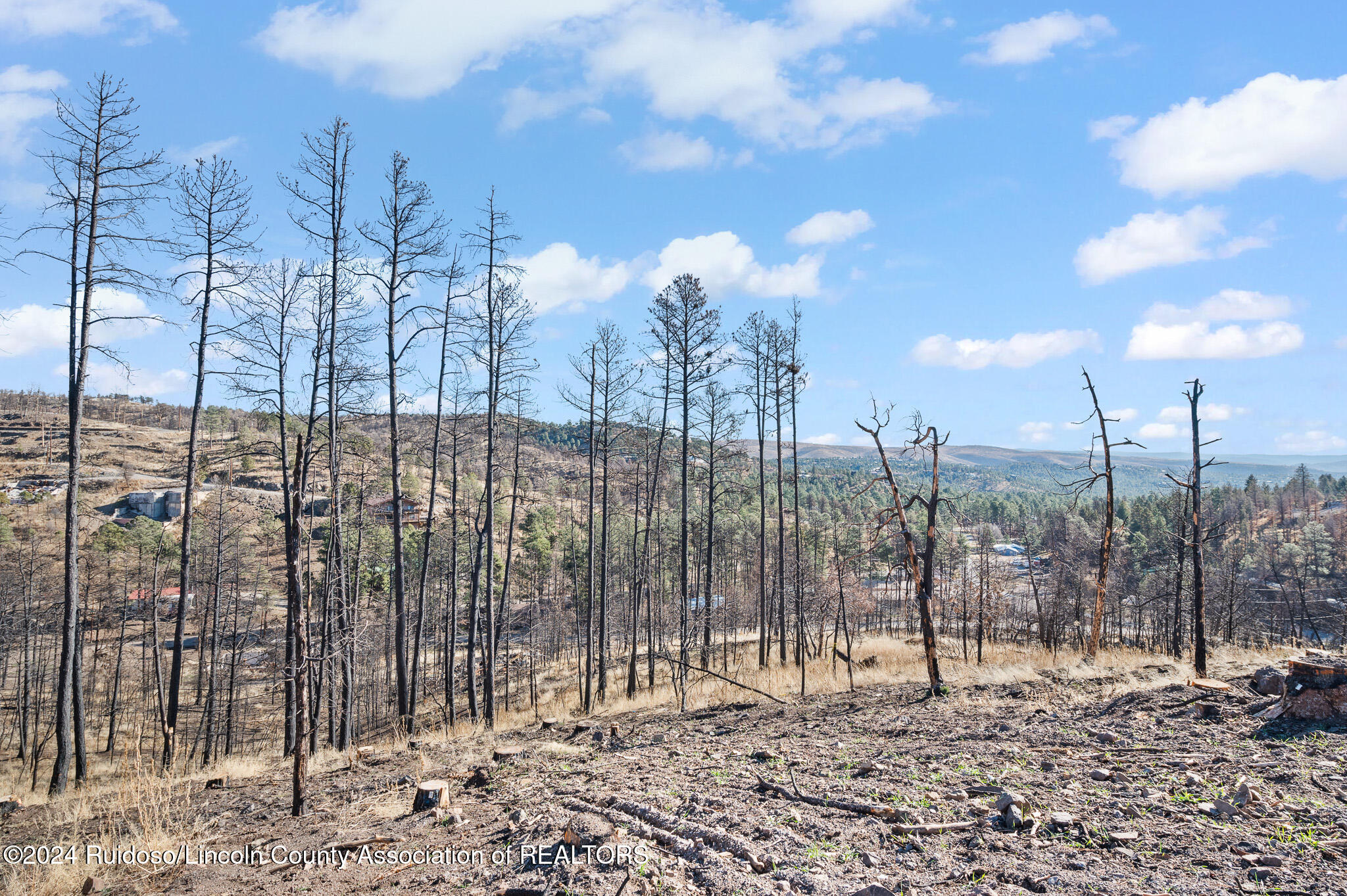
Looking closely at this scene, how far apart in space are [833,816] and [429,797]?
16.0 feet

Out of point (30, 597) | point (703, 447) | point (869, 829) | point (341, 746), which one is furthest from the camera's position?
point (30, 597)

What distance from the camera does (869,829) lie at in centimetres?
566

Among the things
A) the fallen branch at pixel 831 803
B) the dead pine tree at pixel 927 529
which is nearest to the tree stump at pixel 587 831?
the fallen branch at pixel 831 803

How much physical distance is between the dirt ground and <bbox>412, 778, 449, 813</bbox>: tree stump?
0.18 meters

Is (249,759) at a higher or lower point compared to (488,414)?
lower

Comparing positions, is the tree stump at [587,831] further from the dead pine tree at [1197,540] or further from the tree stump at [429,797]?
the dead pine tree at [1197,540]

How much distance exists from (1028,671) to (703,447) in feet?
40.2

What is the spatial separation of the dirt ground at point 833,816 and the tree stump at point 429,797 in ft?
0.58

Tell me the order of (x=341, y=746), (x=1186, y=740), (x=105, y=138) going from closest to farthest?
(x=1186, y=740) → (x=105, y=138) → (x=341, y=746)

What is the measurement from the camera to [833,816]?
6.08 m

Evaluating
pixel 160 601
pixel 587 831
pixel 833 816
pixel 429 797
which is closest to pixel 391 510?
pixel 429 797

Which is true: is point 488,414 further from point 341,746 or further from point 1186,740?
point 1186,740

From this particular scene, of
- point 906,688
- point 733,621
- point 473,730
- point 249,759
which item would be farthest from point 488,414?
point 733,621

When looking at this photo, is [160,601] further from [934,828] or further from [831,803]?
[934,828]
